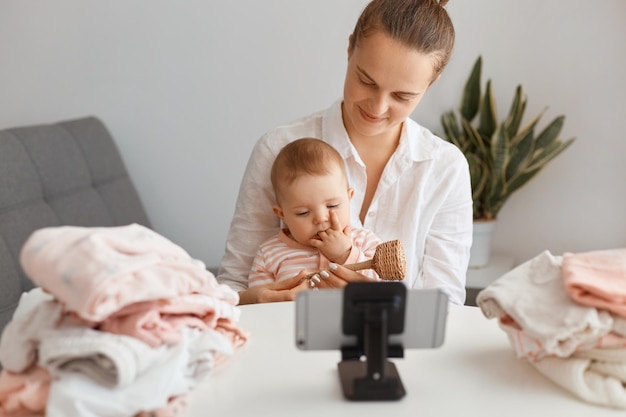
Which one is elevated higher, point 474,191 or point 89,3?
point 89,3

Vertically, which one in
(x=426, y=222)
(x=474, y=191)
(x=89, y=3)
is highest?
(x=89, y=3)

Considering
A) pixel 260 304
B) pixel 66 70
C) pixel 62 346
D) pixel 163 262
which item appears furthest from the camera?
pixel 66 70

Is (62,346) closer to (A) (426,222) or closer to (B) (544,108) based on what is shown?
(A) (426,222)

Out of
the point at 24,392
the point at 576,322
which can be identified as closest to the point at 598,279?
the point at 576,322

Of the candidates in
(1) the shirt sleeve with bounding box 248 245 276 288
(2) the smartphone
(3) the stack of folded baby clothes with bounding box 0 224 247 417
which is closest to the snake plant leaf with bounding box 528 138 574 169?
(1) the shirt sleeve with bounding box 248 245 276 288

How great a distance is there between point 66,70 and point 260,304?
1.81 m

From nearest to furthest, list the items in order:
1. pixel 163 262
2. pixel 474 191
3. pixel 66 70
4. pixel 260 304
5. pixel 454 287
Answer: pixel 163 262 < pixel 260 304 < pixel 454 287 < pixel 474 191 < pixel 66 70

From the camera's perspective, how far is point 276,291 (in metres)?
1.45

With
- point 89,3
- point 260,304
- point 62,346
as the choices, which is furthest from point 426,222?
point 89,3

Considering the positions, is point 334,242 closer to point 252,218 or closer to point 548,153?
point 252,218

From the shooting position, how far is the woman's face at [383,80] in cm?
158

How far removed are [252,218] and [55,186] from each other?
938 mm

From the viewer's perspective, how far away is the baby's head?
5.12 ft

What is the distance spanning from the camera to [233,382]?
1032 millimetres
